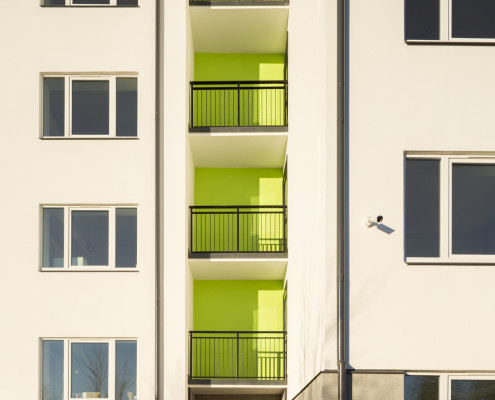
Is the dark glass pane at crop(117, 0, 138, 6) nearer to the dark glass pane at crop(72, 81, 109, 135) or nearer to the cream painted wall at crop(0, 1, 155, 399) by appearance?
the cream painted wall at crop(0, 1, 155, 399)

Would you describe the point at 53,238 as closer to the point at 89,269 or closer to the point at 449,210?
the point at 89,269

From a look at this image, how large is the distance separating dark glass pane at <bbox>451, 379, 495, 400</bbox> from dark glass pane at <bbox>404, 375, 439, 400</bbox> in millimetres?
248

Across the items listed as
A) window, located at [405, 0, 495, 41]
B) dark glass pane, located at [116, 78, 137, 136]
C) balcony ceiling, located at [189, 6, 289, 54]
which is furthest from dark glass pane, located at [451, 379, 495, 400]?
balcony ceiling, located at [189, 6, 289, 54]

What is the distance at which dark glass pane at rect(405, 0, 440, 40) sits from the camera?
8.16 metres

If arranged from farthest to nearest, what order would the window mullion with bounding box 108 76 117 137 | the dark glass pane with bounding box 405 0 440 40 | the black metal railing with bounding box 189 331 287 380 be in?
the black metal railing with bounding box 189 331 287 380, the window mullion with bounding box 108 76 117 137, the dark glass pane with bounding box 405 0 440 40

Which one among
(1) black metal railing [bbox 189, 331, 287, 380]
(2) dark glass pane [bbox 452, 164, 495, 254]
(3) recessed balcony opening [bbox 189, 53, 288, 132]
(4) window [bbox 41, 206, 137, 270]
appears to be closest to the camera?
(2) dark glass pane [bbox 452, 164, 495, 254]

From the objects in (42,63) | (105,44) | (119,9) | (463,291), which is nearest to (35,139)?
(42,63)

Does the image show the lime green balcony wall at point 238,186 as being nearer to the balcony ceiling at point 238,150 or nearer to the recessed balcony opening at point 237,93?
the balcony ceiling at point 238,150

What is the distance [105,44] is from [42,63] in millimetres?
1353

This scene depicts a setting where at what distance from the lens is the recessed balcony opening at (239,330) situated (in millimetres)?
13648

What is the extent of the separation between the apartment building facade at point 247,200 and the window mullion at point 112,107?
0.04 metres

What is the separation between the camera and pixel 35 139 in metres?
12.3

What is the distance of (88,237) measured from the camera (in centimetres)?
1224

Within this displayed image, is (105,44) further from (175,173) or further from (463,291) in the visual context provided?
(463,291)
